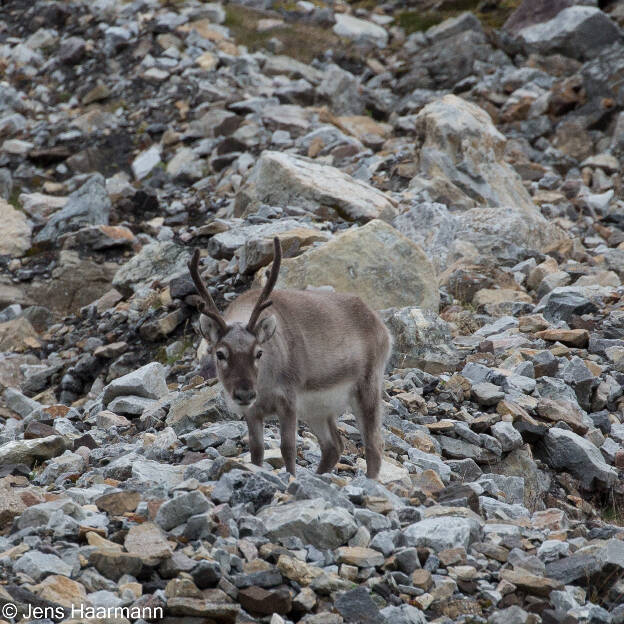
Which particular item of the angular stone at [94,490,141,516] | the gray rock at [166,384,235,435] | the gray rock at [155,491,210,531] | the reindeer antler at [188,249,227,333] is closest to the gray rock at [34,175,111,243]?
the gray rock at [166,384,235,435]

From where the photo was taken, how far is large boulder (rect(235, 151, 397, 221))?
16.1m

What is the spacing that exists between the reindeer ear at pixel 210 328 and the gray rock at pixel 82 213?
11945 millimetres

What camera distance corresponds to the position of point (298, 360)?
8117mm

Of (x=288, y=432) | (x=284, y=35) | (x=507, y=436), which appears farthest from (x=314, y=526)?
(x=284, y=35)

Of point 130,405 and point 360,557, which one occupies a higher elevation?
point 360,557

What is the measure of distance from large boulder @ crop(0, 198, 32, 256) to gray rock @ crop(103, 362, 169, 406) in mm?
8302

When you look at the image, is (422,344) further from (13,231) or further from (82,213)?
(13,231)

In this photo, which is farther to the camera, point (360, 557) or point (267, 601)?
point (360, 557)

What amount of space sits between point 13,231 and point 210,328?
43.1ft

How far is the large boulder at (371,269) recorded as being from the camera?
13047 millimetres

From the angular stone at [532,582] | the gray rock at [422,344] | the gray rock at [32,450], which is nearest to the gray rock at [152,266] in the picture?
the gray rock at [422,344]

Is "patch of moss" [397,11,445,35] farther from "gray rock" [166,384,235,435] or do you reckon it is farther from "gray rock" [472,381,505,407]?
"gray rock" [166,384,235,435]

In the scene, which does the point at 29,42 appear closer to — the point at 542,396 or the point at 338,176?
the point at 338,176

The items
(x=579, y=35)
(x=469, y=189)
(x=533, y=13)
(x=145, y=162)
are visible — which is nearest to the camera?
(x=469, y=189)
